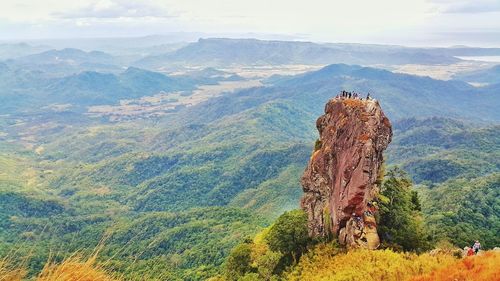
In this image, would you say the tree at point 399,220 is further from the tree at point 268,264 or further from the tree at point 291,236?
the tree at point 268,264

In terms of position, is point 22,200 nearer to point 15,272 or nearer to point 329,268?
point 329,268

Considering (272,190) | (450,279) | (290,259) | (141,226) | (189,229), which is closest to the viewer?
(450,279)

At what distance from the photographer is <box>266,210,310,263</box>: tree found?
31609 mm

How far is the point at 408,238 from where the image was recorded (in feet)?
96.1

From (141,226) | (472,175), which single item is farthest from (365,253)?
(472,175)

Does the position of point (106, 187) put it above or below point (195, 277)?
below

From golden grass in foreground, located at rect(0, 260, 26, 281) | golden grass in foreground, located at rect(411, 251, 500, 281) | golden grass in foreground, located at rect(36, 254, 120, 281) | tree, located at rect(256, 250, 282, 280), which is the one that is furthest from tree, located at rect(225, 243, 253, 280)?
golden grass in foreground, located at rect(0, 260, 26, 281)

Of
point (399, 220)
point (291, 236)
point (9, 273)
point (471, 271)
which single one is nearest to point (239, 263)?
point (291, 236)

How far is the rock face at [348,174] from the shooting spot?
2738 centimetres

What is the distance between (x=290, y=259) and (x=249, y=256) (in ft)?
19.5

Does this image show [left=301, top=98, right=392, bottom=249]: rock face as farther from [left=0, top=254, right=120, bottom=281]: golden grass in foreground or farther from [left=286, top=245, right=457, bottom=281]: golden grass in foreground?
[left=0, top=254, right=120, bottom=281]: golden grass in foreground

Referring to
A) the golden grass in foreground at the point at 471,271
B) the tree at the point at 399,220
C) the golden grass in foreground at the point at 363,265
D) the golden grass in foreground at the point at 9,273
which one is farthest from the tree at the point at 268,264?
the golden grass in foreground at the point at 9,273

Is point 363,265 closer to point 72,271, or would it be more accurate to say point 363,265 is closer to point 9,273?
point 72,271

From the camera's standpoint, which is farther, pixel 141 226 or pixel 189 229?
pixel 141 226
